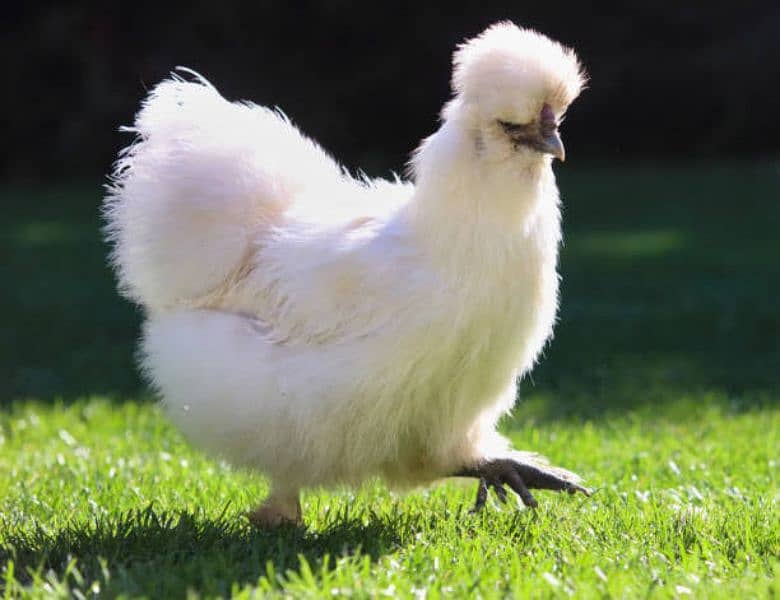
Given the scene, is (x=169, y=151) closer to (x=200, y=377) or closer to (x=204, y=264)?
(x=204, y=264)

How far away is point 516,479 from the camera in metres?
4.54

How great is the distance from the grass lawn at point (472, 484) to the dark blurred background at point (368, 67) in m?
5.73

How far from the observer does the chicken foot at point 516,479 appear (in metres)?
4.52

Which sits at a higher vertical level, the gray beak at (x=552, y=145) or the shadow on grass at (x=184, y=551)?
the gray beak at (x=552, y=145)

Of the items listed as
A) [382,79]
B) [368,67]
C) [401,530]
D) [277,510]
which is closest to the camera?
[401,530]

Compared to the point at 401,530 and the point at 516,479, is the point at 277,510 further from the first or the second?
the point at 516,479

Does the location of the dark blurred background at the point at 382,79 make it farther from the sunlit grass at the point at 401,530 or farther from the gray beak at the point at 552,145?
the gray beak at the point at 552,145

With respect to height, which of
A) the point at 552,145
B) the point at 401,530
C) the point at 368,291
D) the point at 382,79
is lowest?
the point at 401,530

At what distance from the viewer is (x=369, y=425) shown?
13.6 feet

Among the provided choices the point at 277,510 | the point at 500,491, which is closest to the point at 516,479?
the point at 500,491

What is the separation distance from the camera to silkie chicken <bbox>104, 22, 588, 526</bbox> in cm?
407

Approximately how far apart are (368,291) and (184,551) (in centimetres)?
97

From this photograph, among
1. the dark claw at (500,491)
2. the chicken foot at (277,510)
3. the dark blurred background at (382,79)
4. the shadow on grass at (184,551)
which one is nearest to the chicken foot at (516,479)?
the dark claw at (500,491)

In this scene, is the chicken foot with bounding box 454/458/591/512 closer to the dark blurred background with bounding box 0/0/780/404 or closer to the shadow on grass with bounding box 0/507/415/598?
the shadow on grass with bounding box 0/507/415/598
